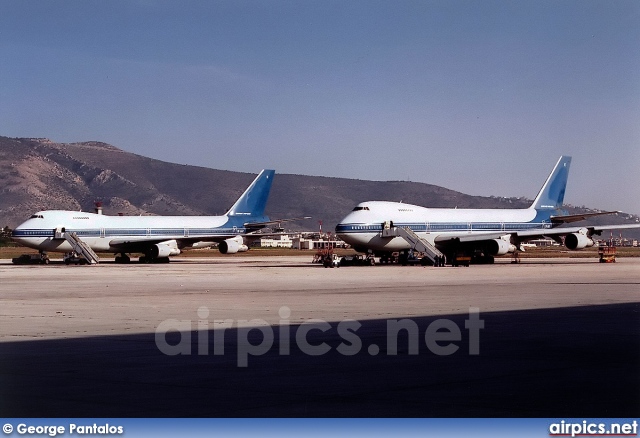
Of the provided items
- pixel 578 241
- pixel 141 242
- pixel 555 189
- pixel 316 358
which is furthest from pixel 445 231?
pixel 316 358

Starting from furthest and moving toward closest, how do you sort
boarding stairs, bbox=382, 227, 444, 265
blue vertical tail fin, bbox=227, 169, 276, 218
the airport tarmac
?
blue vertical tail fin, bbox=227, 169, 276, 218
boarding stairs, bbox=382, 227, 444, 265
the airport tarmac

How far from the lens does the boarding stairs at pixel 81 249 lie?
72.9 m

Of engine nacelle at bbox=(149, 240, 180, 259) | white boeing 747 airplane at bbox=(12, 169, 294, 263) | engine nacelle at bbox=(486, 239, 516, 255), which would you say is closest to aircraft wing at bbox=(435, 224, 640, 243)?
engine nacelle at bbox=(486, 239, 516, 255)

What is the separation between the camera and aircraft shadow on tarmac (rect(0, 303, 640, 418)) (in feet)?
33.7

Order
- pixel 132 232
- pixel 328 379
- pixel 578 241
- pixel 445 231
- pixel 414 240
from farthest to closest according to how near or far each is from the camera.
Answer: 1. pixel 132 232
2. pixel 445 231
3. pixel 578 241
4. pixel 414 240
5. pixel 328 379

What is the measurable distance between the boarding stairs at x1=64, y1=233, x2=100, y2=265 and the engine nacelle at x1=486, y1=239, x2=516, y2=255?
3004cm

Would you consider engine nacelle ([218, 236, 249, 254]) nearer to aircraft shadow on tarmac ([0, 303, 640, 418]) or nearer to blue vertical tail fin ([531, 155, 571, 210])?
blue vertical tail fin ([531, 155, 571, 210])

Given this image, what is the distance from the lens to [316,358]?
14914 mm

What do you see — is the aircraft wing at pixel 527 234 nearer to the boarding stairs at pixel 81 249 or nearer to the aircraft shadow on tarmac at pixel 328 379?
the boarding stairs at pixel 81 249

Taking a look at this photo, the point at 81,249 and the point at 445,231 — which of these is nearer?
the point at 81,249

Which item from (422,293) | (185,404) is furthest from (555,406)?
(422,293)

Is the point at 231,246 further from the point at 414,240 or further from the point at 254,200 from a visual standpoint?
the point at 414,240

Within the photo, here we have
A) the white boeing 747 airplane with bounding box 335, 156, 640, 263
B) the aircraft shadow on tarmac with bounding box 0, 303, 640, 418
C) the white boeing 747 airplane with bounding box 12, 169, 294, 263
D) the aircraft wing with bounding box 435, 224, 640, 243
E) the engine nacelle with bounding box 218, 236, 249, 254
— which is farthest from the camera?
the engine nacelle with bounding box 218, 236, 249, 254

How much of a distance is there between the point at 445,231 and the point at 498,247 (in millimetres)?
4965
